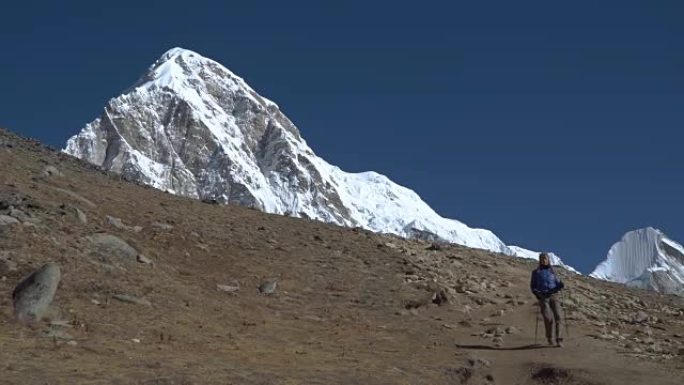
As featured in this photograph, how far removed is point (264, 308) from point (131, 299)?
A: 418 cm

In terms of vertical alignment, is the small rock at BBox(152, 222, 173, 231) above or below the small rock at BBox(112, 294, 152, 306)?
above

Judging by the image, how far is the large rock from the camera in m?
17.6

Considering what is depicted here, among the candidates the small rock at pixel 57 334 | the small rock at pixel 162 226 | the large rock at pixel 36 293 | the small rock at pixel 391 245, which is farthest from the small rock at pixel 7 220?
the small rock at pixel 391 245

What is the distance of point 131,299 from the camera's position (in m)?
20.0

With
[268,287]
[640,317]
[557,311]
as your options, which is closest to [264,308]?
[268,287]

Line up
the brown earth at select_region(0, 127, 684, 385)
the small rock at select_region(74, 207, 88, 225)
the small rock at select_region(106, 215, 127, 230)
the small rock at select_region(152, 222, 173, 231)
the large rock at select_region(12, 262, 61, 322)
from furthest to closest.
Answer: the small rock at select_region(152, 222, 173, 231) < the small rock at select_region(106, 215, 127, 230) < the small rock at select_region(74, 207, 88, 225) < the large rock at select_region(12, 262, 61, 322) < the brown earth at select_region(0, 127, 684, 385)

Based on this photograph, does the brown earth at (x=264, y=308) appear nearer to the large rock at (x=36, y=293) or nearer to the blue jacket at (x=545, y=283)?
the large rock at (x=36, y=293)

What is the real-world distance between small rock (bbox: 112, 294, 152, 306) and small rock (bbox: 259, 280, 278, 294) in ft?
17.3

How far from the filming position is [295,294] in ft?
83.9

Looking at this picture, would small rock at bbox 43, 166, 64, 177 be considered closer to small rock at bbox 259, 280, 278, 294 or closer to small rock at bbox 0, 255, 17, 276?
small rock at bbox 259, 280, 278, 294

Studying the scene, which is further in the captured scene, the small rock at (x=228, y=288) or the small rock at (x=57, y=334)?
the small rock at (x=228, y=288)

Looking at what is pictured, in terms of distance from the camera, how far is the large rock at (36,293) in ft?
57.7

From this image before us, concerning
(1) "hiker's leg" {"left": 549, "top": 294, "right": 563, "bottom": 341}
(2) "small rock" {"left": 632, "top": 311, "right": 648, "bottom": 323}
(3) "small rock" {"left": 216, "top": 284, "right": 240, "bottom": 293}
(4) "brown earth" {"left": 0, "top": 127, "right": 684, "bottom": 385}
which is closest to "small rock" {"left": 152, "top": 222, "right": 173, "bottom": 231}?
(4) "brown earth" {"left": 0, "top": 127, "right": 684, "bottom": 385}

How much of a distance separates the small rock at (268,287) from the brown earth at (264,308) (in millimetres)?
190
